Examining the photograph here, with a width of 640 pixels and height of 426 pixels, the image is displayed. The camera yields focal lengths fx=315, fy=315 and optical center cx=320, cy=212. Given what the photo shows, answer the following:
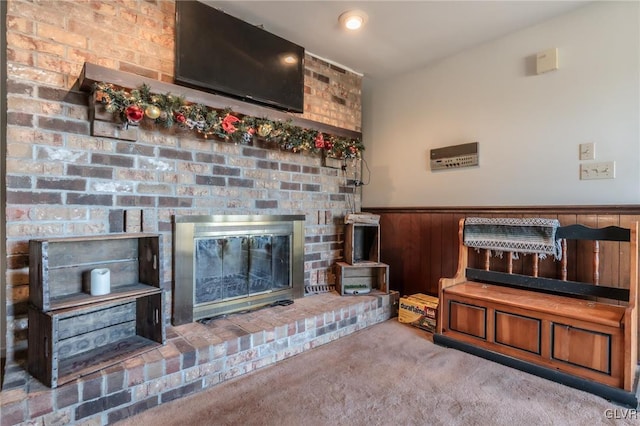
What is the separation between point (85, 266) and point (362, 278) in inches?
85.0

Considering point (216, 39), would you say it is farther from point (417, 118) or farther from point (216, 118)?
point (417, 118)

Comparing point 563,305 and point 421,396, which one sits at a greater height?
point 563,305

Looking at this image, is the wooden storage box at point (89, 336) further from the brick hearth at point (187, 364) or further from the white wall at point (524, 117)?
the white wall at point (524, 117)

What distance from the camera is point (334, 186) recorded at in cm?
313

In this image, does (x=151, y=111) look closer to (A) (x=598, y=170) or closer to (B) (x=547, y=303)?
(B) (x=547, y=303)

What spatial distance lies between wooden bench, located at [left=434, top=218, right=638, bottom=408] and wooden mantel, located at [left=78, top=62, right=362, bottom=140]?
1592mm

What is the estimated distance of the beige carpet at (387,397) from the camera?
151 centimetres

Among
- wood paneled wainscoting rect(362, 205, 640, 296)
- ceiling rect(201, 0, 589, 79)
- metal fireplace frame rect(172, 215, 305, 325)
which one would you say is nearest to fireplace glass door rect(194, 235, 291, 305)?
metal fireplace frame rect(172, 215, 305, 325)

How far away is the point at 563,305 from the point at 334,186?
199 centimetres

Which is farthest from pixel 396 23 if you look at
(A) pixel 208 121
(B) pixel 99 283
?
(B) pixel 99 283

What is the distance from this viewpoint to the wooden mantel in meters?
1.65

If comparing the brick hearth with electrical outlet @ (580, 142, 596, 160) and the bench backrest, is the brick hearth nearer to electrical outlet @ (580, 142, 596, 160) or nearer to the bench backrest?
the bench backrest

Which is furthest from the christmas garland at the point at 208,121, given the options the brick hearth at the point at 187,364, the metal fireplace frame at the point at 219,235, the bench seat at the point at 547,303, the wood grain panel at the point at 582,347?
the wood grain panel at the point at 582,347

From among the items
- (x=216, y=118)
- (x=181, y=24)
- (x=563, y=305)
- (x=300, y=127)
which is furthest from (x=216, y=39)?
(x=563, y=305)
